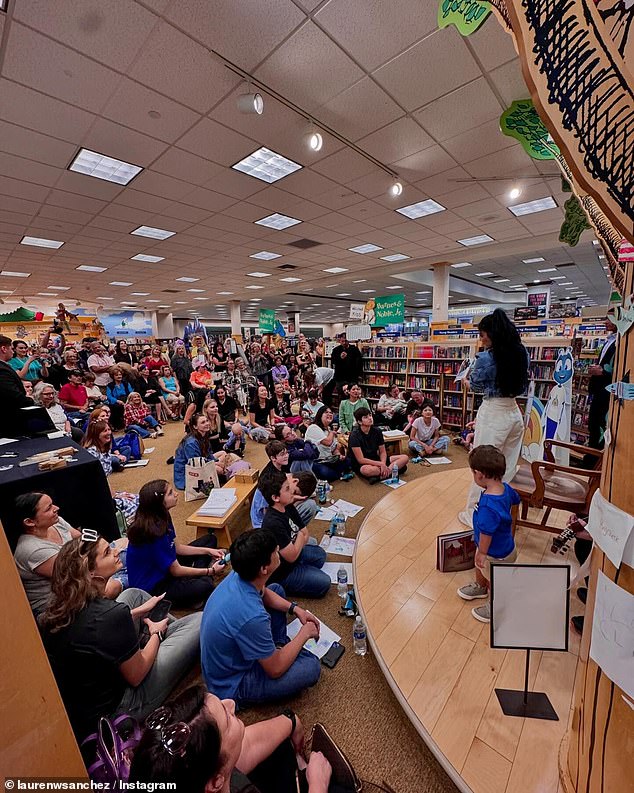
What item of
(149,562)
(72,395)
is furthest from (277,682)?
(72,395)

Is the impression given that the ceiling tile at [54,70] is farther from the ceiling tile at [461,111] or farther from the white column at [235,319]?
the white column at [235,319]

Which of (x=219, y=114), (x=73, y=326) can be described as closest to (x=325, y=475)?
(x=219, y=114)

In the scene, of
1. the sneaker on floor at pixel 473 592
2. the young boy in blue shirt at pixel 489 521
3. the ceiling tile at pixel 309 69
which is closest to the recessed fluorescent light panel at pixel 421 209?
the ceiling tile at pixel 309 69

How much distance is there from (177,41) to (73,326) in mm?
13042

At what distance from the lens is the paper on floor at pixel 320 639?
1859 mm

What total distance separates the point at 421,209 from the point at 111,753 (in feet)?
19.4

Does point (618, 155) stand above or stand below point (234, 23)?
below

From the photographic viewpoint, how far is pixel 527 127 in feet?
5.50

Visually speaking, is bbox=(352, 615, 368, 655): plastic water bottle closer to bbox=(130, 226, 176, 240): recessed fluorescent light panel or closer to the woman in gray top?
the woman in gray top

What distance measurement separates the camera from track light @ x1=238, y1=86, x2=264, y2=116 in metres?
2.44

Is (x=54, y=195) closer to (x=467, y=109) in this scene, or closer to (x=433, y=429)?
(x=467, y=109)

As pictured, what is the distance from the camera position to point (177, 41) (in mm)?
2068

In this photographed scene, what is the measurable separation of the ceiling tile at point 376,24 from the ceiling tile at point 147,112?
136 cm

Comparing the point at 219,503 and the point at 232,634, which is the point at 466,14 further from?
the point at 219,503
